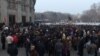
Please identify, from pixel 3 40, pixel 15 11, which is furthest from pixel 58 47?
pixel 15 11

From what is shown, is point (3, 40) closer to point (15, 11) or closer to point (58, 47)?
point (58, 47)

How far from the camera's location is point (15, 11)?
232 feet

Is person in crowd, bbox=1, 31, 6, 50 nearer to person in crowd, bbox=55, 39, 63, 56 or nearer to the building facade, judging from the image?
person in crowd, bbox=55, 39, 63, 56

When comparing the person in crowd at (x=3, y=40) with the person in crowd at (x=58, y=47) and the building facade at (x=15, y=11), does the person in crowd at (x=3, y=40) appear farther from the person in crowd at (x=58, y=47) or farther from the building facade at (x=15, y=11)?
the building facade at (x=15, y=11)

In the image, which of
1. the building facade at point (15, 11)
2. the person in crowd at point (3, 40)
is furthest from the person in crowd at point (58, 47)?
the building facade at point (15, 11)

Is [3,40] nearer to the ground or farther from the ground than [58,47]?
nearer to the ground

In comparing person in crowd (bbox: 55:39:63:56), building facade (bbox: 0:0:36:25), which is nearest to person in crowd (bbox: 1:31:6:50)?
person in crowd (bbox: 55:39:63:56)

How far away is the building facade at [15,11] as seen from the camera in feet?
203

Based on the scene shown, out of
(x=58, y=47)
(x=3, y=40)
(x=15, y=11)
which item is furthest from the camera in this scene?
(x=15, y=11)

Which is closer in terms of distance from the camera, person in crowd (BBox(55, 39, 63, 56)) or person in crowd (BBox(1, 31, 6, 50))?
person in crowd (BBox(55, 39, 63, 56))

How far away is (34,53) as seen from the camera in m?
21.2

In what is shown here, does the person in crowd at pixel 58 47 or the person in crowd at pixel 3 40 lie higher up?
the person in crowd at pixel 58 47

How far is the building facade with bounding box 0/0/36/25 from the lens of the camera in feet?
203

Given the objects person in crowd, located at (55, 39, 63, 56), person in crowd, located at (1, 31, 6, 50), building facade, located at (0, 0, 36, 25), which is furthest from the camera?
building facade, located at (0, 0, 36, 25)
